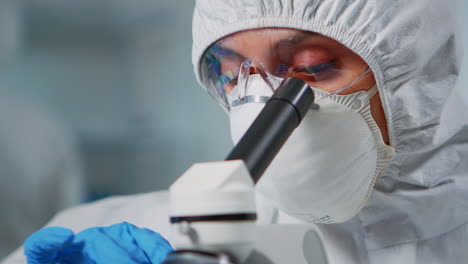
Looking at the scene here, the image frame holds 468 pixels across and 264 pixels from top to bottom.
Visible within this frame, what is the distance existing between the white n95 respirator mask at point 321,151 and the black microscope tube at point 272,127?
0.38ft

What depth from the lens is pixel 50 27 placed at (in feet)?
8.84

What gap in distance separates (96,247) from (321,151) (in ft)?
1.23

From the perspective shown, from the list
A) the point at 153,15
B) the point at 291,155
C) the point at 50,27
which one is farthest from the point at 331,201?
the point at 50,27

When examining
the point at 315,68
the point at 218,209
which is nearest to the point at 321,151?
the point at 315,68

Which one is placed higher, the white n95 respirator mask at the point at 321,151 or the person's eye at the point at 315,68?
the person's eye at the point at 315,68

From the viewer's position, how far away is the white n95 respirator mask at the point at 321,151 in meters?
0.78

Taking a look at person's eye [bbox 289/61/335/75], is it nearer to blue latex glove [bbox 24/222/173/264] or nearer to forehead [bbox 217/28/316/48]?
forehead [bbox 217/28/316/48]

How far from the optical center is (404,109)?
2.73ft

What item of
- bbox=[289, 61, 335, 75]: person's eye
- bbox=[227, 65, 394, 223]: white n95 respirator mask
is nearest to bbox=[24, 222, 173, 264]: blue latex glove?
bbox=[227, 65, 394, 223]: white n95 respirator mask

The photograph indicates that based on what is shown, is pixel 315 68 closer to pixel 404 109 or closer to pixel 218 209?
pixel 404 109

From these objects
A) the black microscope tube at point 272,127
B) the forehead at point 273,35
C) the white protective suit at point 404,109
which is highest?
the forehead at point 273,35

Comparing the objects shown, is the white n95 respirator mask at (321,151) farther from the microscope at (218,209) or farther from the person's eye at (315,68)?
the microscope at (218,209)

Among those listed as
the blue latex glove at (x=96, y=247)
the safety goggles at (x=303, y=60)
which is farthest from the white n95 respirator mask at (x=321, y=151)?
the blue latex glove at (x=96, y=247)

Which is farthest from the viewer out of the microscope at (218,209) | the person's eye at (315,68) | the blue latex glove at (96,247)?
the person's eye at (315,68)
